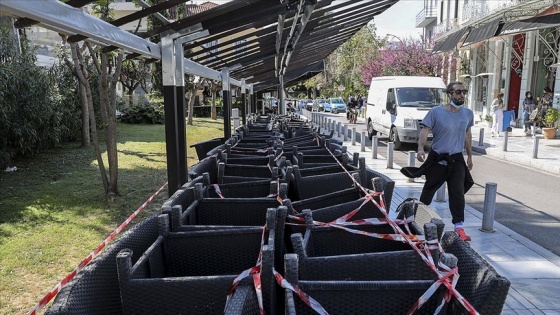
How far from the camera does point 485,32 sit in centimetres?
1686

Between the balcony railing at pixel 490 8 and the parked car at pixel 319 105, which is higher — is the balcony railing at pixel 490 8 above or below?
above

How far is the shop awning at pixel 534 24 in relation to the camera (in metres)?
13.6

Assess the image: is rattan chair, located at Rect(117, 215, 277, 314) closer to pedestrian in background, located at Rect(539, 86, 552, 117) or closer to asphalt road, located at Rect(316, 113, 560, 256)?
asphalt road, located at Rect(316, 113, 560, 256)

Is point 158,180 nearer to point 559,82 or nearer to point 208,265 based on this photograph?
point 208,265

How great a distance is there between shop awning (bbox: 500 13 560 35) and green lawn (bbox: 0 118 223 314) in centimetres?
1118

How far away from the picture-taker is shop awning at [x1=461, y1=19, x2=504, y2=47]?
16250 millimetres

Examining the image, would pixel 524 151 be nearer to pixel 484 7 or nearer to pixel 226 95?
pixel 226 95

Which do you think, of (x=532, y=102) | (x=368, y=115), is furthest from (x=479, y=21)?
(x=368, y=115)

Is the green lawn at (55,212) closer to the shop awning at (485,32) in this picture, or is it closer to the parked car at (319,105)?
the shop awning at (485,32)

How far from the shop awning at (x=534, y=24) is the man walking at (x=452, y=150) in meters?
10.3

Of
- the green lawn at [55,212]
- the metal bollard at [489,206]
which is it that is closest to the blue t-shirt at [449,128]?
the metal bollard at [489,206]

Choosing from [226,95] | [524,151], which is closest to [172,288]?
[226,95]

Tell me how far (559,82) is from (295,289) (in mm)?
19036

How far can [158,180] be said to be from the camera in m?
9.61
